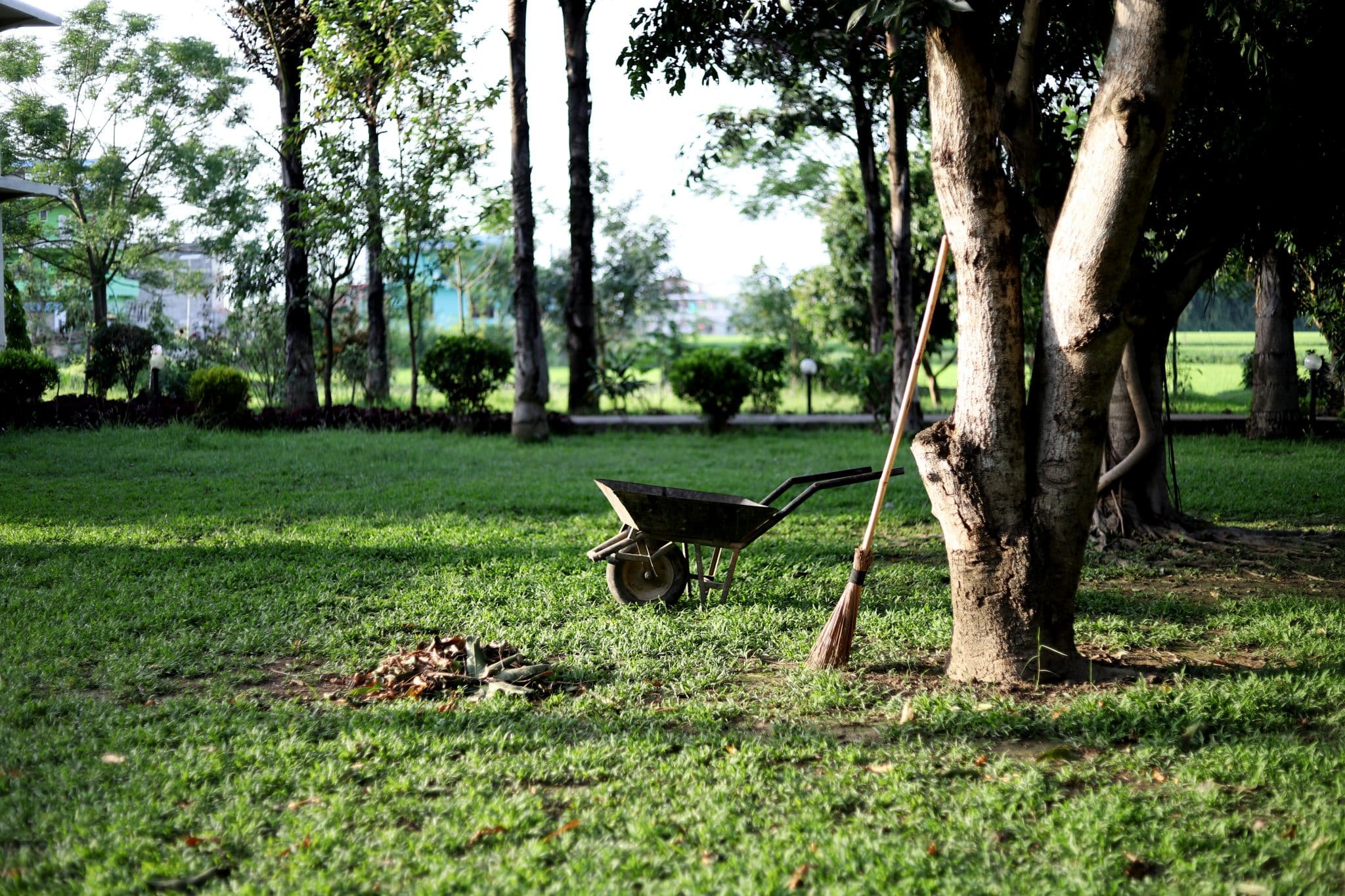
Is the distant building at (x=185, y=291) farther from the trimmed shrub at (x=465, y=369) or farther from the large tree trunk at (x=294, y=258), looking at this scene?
the trimmed shrub at (x=465, y=369)

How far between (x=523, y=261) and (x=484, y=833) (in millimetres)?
10753

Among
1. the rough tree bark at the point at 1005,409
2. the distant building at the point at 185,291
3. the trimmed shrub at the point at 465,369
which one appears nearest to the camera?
the rough tree bark at the point at 1005,409

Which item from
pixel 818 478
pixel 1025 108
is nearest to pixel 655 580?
pixel 818 478

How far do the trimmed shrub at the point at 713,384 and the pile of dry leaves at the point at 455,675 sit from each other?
10.1 metres

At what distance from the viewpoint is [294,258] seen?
52.3 ft

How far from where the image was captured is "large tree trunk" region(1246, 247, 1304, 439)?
43.4 feet

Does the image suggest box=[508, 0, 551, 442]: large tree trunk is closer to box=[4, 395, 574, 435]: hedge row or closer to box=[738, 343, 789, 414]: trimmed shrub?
box=[4, 395, 574, 435]: hedge row

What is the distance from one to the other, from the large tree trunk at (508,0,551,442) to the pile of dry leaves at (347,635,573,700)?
29.1 feet

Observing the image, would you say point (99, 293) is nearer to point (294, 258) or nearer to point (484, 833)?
point (294, 258)

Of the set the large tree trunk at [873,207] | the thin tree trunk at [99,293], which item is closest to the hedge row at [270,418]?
the large tree trunk at [873,207]

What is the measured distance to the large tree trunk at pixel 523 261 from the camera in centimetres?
1289

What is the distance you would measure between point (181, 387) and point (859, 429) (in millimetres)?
9240

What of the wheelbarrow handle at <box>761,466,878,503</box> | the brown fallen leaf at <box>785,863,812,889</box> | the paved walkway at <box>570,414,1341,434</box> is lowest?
the brown fallen leaf at <box>785,863,812,889</box>

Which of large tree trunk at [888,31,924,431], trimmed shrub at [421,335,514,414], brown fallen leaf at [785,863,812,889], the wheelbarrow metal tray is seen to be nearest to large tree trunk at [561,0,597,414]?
trimmed shrub at [421,335,514,414]
